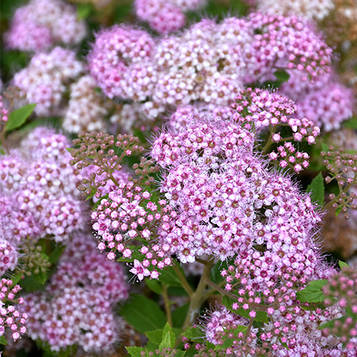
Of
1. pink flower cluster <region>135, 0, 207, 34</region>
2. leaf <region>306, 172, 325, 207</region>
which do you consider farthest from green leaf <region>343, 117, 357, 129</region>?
pink flower cluster <region>135, 0, 207, 34</region>

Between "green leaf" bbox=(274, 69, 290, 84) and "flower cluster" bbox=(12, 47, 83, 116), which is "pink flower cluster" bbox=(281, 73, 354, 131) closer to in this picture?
"green leaf" bbox=(274, 69, 290, 84)

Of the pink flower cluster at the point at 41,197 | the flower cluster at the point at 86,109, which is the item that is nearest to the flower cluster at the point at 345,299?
the pink flower cluster at the point at 41,197

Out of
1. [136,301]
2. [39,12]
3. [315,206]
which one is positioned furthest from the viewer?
[39,12]

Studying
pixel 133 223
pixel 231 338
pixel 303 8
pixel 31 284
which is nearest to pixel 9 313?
pixel 31 284

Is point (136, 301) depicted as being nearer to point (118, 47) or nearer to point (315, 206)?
point (315, 206)

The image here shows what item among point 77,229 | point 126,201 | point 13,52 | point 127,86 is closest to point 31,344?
point 77,229

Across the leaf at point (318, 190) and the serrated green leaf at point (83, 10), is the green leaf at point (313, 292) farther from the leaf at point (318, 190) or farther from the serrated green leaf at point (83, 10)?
the serrated green leaf at point (83, 10)
